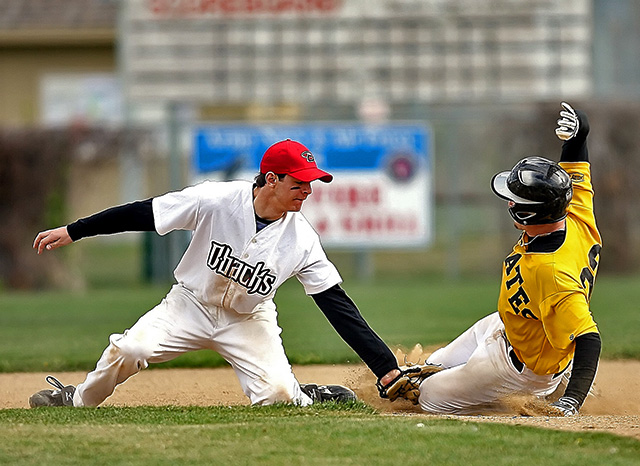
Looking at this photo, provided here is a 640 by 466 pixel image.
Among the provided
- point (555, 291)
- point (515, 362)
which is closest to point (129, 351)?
point (515, 362)

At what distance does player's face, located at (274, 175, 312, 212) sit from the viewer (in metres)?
5.47

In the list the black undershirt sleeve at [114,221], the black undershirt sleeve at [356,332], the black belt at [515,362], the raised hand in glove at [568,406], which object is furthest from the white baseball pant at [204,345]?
the raised hand in glove at [568,406]

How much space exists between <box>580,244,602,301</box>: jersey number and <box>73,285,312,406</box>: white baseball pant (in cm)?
158

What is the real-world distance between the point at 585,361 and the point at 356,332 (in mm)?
1171

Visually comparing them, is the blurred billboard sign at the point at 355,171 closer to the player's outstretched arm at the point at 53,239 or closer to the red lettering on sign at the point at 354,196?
the red lettering on sign at the point at 354,196

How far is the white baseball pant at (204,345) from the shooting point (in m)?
5.66

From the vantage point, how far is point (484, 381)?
582cm

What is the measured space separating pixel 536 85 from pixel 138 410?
12.3 meters

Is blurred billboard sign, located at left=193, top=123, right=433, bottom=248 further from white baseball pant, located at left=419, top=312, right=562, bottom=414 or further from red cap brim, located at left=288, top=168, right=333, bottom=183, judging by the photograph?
red cap brim, located at left=288, top=168, right=333, bottom=183

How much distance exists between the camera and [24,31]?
75.2 feet

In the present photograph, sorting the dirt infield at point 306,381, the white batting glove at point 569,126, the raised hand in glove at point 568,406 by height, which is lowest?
the dirt infield at point 306,381

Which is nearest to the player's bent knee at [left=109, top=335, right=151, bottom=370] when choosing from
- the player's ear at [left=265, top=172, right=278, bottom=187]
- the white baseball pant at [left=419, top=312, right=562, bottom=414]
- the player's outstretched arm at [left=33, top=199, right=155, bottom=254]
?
the player's outstretched arm at [left=33, top=199, right=155, bottom=254]

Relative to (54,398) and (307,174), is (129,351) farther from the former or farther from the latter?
(307,174)

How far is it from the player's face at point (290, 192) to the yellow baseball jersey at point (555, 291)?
44.3 inches
